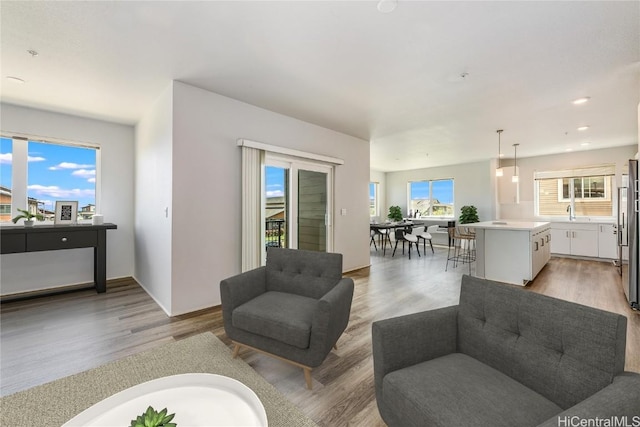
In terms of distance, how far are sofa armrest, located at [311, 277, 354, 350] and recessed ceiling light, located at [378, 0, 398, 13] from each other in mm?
2064

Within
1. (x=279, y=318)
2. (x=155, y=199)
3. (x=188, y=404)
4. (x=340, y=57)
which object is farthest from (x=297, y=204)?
(x=188, y=404)

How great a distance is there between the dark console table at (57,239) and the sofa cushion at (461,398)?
436 centimetres

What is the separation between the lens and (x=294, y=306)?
2217mm

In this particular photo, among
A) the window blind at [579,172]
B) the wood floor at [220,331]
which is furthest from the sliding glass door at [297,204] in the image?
the window blind at [579,172]

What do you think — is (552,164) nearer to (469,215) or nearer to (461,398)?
(469,215)

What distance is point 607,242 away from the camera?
20.5 feet

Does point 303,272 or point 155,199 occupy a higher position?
point 155,199

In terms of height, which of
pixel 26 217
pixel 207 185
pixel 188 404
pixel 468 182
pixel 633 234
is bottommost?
pixel 188 404

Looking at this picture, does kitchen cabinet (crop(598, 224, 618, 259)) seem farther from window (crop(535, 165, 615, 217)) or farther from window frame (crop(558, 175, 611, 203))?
window frame (crop(558, 175, 611, 203))

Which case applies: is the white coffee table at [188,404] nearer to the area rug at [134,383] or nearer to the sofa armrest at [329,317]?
the area rug at [134,383]

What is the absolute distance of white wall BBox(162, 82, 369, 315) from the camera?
125 inches

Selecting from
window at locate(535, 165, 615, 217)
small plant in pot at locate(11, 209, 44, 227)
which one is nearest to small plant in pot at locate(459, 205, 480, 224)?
window at locate(535, 165, 615, 217)

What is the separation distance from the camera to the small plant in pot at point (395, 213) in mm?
9711

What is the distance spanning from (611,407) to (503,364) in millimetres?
561
